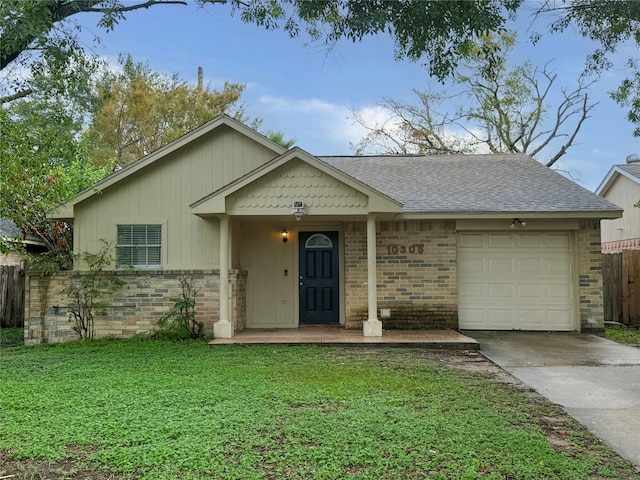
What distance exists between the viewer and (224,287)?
8625mm

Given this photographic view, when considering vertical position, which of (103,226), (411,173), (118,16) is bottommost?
(103,226)

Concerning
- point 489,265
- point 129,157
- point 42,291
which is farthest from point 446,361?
point 129,157

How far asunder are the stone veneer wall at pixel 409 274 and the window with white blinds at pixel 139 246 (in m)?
3.90

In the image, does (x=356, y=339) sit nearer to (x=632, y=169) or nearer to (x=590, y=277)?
(x=590, y=277)

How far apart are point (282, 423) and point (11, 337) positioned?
858 cm

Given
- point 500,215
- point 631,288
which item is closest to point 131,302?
point 500,215

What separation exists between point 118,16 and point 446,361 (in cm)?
667

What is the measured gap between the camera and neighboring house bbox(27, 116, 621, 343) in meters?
9.05

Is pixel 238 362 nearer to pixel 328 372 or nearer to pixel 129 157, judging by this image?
pixel 328 372

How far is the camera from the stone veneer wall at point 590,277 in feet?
30.8

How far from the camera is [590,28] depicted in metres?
7.51

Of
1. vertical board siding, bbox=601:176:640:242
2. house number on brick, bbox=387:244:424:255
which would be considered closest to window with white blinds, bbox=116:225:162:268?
house number on brick, bbox=387:244:424:255

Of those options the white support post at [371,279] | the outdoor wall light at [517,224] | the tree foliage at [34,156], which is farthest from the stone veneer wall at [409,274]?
the tree foliage at [34,156]

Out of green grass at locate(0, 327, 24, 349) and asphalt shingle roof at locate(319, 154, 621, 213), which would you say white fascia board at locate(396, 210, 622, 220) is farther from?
green grass at locate(0, 327, 24, 349)
